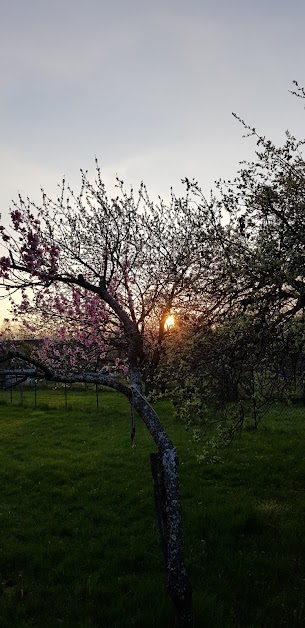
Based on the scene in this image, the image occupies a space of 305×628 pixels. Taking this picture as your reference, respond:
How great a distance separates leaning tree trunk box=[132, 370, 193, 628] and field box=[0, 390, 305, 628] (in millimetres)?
565

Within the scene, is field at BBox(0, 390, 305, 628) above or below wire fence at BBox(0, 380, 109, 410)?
below

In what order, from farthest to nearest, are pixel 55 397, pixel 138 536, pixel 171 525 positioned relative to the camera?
pixel 55 397 < pixel 138 536 < pixel 171 525

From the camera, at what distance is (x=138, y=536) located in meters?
9.61

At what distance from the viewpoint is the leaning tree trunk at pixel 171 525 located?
20.2 ft

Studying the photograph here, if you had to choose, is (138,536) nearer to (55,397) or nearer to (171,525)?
(171,525)

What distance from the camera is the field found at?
687 cm

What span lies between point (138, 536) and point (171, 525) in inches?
A: 154

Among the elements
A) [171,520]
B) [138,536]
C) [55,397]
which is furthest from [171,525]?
[55,397]

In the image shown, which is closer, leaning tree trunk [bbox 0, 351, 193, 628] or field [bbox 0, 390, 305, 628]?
leaning tree trunk [bbox 0, 351, 193, 628]

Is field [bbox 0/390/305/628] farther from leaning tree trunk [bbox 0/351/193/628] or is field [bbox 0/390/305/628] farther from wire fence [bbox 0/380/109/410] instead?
wire fence [bbox 0/380/109/410]

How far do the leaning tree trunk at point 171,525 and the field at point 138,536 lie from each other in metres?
0.57

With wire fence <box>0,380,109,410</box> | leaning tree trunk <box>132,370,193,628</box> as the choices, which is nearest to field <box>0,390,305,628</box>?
leaning tree trunk <box>132,370,193,628</box>

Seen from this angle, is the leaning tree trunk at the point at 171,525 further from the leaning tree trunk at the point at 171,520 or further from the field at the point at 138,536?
the field at the point at 138,536

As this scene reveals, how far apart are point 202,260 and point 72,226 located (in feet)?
21.4
